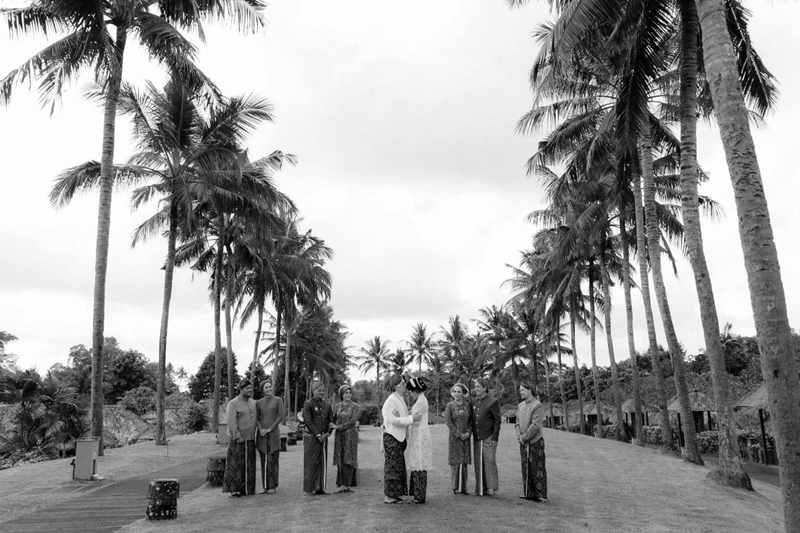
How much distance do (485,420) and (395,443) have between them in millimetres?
1456

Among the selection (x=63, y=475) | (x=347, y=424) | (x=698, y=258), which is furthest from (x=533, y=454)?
(x=63, y=475)

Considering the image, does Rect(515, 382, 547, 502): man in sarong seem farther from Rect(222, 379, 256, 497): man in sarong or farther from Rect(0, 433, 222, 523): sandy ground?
Rect(0, 433, 222, 523): sandy ground

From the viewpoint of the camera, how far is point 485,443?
909 centimetres

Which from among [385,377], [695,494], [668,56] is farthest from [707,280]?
[385,377]

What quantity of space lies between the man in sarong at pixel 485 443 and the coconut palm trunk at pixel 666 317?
8.26 meters

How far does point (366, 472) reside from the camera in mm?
11984

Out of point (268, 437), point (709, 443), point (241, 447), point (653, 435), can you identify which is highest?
point (268, 437)

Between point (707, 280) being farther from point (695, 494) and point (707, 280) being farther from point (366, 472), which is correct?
point (366, 472)

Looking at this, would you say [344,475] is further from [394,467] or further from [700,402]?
[700,402]

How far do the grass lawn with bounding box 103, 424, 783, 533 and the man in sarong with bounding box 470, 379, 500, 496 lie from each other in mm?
269

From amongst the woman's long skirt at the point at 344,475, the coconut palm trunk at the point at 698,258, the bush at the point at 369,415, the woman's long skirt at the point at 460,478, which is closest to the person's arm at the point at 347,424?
the woman's long skirt at the point at 344,475

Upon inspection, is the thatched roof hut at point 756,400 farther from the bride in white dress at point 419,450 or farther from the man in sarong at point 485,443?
the bride in white dress at point 419,450

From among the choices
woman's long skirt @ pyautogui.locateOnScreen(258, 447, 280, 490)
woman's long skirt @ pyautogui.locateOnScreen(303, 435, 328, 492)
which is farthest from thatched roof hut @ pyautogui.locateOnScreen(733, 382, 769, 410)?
woman's long skirt @ pyautogui.locateOnScreen(258, 447, 280, 490)

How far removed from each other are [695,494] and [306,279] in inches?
1048
